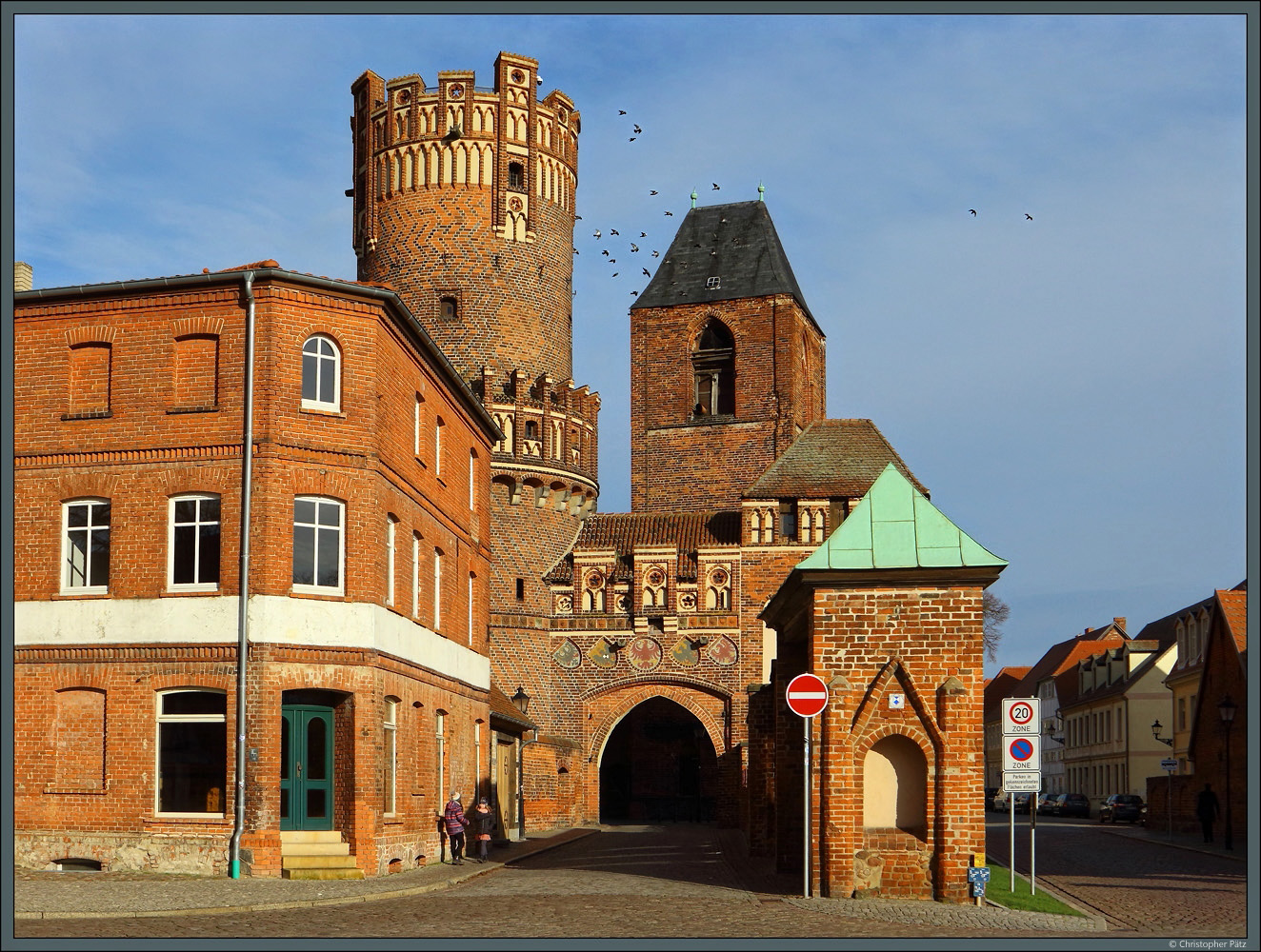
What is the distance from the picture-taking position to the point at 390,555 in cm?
2670

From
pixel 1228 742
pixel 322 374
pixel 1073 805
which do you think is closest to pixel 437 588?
pixel 322 374

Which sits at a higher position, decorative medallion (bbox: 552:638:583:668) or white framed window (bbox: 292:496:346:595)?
white framed window (bbox: 292:496:346:595)

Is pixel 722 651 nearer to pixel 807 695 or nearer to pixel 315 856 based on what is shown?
pixel 315 856

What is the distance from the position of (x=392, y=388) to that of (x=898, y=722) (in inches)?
401

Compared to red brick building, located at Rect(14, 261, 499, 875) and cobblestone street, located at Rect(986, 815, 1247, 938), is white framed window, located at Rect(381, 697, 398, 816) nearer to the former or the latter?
red brick building, located at Rect(14, 261, 499, 875)

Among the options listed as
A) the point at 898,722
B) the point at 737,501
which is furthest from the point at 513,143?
the point at 898,722

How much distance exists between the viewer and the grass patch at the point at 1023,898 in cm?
1967

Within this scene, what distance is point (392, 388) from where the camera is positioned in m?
26.7

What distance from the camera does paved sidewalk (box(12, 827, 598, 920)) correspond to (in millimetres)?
18719

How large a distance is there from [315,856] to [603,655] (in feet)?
81.8

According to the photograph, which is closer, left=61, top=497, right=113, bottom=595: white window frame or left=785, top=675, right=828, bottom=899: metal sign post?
left=785, top=675, right=828, bottom=899: metal sign post

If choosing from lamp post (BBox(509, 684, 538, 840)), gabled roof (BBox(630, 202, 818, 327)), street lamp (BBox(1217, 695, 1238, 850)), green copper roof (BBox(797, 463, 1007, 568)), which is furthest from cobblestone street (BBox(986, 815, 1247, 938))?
gabled roof (BBox(630, 202, 818, 327))

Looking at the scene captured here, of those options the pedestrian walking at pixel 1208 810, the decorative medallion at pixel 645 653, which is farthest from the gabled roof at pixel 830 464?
the pedestrian walking at pixel 1208 810

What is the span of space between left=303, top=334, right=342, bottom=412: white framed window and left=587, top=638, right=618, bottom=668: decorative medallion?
79.6ft
